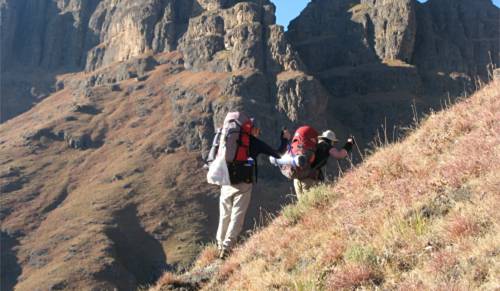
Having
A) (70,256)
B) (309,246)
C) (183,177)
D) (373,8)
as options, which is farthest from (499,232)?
(373,8)

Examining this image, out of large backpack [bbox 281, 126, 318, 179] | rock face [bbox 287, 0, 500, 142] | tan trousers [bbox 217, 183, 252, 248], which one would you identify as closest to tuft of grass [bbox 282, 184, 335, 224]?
tan trousers [bbox 217, 183, 252, 248]

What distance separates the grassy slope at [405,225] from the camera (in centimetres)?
491

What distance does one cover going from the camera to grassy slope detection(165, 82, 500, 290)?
4914 millimetres

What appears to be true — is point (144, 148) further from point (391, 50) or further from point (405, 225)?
point (405, 225)

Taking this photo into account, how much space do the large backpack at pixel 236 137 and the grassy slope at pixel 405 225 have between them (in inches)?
51.9

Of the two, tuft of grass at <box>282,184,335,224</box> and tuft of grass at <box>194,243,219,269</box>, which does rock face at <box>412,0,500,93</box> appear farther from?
tuft of grass at <box>282,184,335,224</box>

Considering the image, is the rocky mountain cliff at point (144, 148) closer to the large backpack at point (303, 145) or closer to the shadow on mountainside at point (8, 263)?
the shadow on mountainside at point (8, 263)

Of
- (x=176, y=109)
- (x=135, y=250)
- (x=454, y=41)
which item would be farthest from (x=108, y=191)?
(x=454, y=41)

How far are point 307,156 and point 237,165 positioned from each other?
1.64m

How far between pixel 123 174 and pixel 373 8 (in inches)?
3314

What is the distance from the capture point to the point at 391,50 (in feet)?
502

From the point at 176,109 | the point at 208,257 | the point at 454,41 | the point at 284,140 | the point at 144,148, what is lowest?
the point at 144,148

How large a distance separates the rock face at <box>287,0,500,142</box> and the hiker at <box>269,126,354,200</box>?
12612 cm

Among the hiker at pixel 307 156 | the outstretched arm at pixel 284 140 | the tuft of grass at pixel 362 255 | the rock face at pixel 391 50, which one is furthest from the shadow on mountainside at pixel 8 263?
the tuft of grass at pixel 362 255
